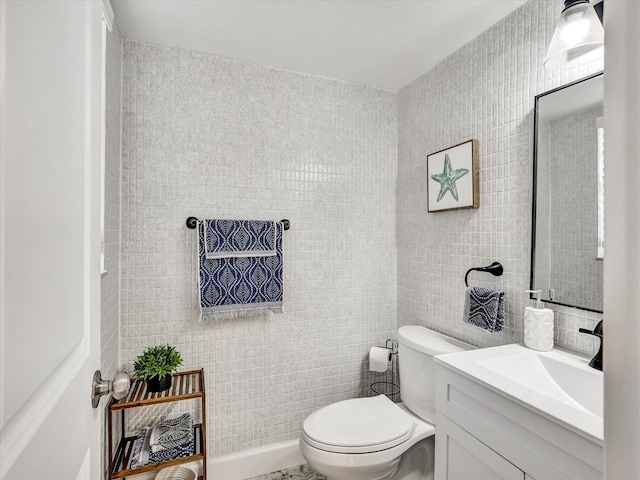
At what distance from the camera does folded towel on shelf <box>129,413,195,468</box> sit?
5.00ft

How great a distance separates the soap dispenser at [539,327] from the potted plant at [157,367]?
58.6 inches

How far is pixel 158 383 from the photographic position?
1.58 m

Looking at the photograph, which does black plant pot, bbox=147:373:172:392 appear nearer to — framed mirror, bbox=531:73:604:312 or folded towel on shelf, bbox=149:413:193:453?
folded towel on shelf, bbox=149:413:193:453

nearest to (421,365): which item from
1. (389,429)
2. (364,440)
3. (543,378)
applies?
(389,429)

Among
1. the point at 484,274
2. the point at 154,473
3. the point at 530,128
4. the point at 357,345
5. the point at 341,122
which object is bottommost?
the point at 154,473

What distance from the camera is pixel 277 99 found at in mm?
2010

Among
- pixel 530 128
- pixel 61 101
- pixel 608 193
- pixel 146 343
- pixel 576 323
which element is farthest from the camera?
pixel 146 343

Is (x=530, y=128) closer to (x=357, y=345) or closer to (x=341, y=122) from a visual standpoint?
(x=341, y=122)

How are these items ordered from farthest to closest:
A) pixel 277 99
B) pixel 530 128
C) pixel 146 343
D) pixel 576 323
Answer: pixel 277 99 < pixel 146 343 < pixel 530 128 < pixel 576 323

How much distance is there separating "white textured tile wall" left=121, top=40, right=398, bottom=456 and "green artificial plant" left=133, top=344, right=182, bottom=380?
162 mm

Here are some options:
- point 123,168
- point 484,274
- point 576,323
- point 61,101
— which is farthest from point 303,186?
point 61,101

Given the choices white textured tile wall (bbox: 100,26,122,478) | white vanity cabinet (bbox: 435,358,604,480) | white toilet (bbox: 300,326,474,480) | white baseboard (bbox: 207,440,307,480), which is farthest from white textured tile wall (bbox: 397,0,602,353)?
white textured tile wall (bbox: 100,26,122,478)

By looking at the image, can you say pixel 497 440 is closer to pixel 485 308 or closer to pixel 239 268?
pixel 485 308

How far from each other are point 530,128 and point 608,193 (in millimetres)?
1409
